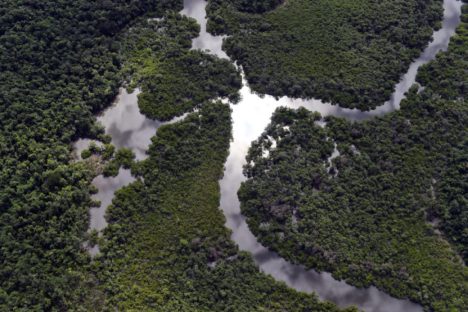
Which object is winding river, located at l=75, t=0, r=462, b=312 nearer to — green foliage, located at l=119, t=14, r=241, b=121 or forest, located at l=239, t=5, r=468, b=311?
forest, located at l=239, t=5, r=468, b=311

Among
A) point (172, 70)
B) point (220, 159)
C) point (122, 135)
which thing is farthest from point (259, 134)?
point (122, 135)

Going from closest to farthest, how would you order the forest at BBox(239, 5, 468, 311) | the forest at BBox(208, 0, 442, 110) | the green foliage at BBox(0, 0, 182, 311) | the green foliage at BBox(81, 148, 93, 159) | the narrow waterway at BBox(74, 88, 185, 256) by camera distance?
the green foliage at BBox(0, 0, 182, 311) → the forest at BBox(239, 5, 468, 311) → the narrow waterway at BBox(74, 88, 185, 256) → the green foliage at BBox(81, 148, 93, 159) → the forest at BBox(208, 0, 442, 110)

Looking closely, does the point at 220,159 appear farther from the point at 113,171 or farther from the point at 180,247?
the point at 113,171

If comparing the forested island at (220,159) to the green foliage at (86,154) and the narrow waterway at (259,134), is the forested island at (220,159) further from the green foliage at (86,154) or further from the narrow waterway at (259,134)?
the narrow waterway at (259,134)

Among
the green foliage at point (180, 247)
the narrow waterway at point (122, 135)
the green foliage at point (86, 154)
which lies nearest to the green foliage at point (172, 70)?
the narrow waterway at point (122, 135)

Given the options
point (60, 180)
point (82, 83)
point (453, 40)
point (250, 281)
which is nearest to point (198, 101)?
point (82, 83)

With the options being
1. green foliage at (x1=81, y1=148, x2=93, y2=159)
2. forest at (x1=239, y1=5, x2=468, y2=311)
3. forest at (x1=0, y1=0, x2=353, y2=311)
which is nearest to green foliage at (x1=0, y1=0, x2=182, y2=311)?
forest at (x1=0, y1=0, x2=353, y2=311)
